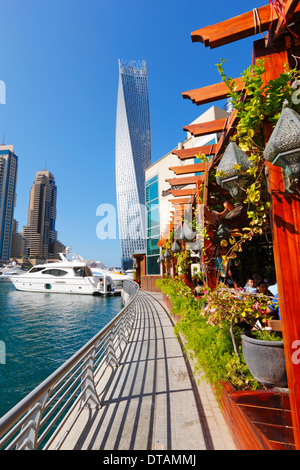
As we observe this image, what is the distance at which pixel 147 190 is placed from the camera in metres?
21.5

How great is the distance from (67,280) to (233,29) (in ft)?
82.9

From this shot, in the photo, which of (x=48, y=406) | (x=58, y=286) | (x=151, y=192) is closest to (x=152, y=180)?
(x=151, y=192)

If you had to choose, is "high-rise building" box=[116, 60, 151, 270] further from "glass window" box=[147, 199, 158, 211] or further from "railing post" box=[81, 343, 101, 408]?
"railing post" box=[81, 343, 101, 408]

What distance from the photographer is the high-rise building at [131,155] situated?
3415 inches

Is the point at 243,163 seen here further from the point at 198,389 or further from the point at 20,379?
the point at 20,379

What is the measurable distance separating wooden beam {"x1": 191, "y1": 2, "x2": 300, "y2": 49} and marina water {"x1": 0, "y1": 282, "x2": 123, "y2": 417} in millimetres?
6738

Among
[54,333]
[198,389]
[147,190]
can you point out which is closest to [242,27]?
[198,389]

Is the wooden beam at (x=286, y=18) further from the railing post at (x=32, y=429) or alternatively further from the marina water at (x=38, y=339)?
the marina water at (x=38, y=339)

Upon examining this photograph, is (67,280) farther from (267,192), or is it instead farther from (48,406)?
(267,192)

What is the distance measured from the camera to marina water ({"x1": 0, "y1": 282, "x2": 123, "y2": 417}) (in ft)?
19.8

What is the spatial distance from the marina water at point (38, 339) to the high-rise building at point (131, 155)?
2470 inches

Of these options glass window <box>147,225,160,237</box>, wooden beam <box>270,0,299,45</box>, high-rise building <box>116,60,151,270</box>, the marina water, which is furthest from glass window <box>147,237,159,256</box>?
high-rise building <box>116,60,151,270</box>

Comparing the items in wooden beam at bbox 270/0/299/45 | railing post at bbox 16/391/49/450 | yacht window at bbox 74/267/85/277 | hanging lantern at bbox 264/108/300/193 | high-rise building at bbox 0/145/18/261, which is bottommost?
railing post at bbox 16/391/49/450

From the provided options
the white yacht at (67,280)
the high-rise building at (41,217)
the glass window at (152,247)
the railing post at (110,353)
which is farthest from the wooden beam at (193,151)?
the high-rise building at (41,217)
